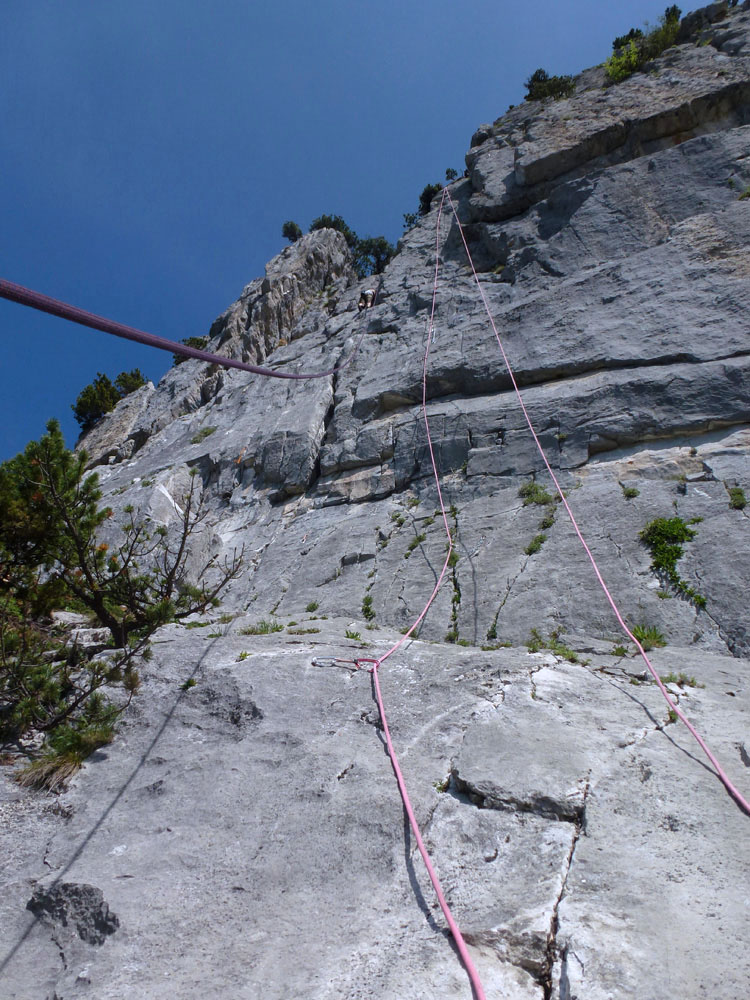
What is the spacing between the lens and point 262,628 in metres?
7.22

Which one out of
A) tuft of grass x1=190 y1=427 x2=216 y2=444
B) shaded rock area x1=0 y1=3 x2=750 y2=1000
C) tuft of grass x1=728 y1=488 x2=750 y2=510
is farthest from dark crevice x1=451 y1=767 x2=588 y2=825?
tuft of grass x1=190 y1=427 x2=216 y2=444

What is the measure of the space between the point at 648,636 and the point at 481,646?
1.87 m

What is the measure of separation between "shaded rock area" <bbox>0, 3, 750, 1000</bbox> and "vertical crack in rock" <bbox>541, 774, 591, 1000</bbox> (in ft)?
0.05

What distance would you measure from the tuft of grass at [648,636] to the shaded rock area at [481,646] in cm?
7

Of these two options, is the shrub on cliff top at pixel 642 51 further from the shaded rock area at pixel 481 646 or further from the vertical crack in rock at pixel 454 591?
the vertical crack in rock at pixel 454 591

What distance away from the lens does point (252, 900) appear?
356 centimetres

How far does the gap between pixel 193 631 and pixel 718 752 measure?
532 centimetres

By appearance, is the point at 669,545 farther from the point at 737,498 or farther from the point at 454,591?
the point at 454,591

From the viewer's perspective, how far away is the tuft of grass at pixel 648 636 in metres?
6.63

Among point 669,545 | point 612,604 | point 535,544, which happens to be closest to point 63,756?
point 612,604

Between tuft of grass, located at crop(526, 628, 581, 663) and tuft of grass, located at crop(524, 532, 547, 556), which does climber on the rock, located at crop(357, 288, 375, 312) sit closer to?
tuft of grass, located at crop(524, 532, 547, 556)

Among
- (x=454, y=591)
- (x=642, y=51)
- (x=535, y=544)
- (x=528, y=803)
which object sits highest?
(x=642, y=51)

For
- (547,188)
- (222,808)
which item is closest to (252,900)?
(222,808)

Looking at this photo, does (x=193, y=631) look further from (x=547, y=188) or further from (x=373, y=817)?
(x=547, y=188)
